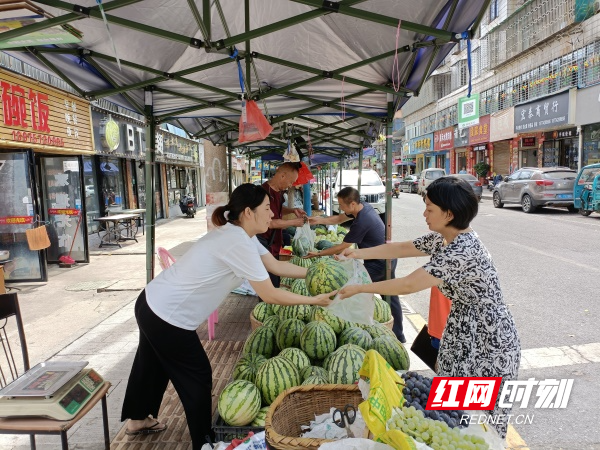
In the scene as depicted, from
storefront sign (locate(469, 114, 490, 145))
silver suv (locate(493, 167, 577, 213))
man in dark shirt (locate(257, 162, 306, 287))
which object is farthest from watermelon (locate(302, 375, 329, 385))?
storefront sign (locate(469, 114, 490, 145))

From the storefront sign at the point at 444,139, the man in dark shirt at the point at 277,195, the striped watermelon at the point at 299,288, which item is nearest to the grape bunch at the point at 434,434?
the striped watermelon at the point at 299,288

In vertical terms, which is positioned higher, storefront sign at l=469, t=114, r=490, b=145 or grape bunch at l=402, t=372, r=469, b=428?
storefront sign at l=469, t=114, r=490, b=145

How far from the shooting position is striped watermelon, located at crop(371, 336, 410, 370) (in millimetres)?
3127

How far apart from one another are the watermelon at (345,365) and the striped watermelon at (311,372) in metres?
0.06

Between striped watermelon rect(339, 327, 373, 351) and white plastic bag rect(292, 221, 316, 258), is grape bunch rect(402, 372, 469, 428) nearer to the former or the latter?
striped watermelon rect(339, 327, 373, 351)

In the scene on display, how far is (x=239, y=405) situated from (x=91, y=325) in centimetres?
425

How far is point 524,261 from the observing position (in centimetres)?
919

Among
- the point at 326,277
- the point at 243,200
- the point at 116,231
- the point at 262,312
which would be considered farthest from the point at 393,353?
the point at 116,231

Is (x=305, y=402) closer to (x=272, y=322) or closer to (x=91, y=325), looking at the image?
(x=272, y=322)

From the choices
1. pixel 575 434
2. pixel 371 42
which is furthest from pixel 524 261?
pixel 371 42

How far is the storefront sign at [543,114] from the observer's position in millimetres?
23062

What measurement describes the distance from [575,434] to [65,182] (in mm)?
10329

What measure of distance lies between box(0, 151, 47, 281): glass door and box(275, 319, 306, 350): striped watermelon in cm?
681

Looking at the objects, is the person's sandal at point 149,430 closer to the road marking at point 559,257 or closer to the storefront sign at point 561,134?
the road marking at point 559,257
